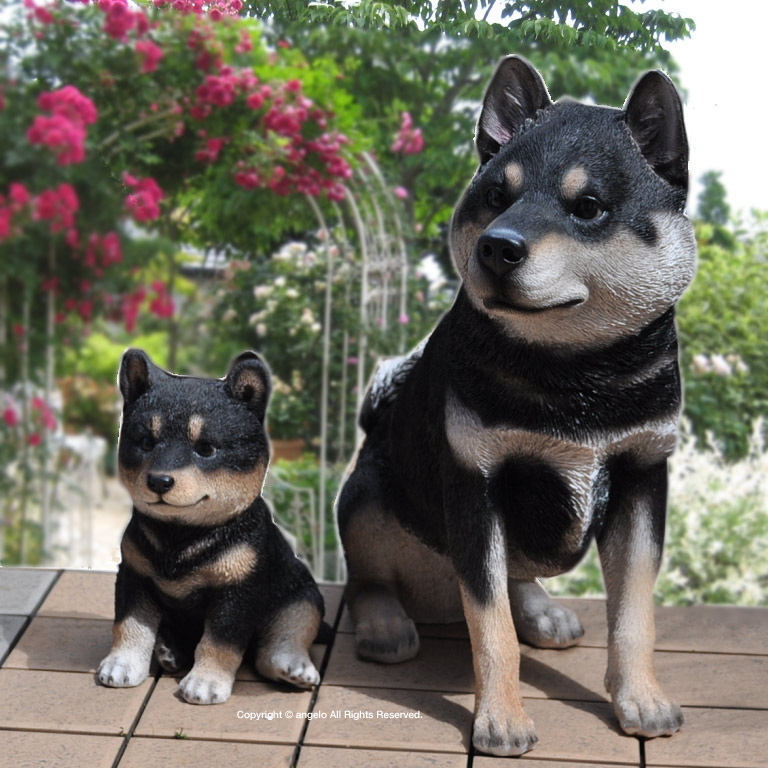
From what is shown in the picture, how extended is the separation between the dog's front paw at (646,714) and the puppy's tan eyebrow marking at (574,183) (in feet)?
3.81

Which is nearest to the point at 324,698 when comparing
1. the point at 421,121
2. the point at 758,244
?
the point at 421,121

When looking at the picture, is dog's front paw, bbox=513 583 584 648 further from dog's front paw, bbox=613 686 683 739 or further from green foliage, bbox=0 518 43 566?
green foliage, bbox=0 518 43 566

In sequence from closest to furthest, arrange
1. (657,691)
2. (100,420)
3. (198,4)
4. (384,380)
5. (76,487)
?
1. (657,691)
2. (384,380)
3. (198,4)
4. (76,487)
5. (100,420)

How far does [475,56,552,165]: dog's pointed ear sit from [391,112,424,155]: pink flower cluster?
261 centimetres

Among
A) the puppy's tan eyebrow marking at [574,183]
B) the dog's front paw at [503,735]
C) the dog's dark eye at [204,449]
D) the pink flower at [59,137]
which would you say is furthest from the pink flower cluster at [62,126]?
the dog's front paw at [503,735]

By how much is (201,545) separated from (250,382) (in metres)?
0.41

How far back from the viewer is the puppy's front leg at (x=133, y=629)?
2.92 meters

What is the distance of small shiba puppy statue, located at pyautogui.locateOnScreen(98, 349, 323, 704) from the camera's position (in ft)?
9.01

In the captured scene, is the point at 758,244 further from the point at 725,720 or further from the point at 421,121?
the point at 725,720

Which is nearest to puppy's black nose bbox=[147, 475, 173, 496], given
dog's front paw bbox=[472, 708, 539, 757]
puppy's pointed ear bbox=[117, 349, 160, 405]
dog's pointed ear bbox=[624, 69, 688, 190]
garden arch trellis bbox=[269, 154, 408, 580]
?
puppy's pointed ear bbox=[117, 349, 160, 405]

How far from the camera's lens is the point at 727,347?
5.31 metres

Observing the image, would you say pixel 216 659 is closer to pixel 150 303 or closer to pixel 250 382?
pixel 250 382

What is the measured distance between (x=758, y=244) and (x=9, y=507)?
11.3 ft

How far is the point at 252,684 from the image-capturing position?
2.94 meters
